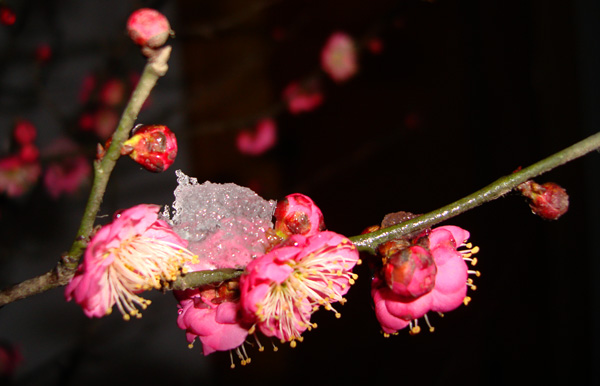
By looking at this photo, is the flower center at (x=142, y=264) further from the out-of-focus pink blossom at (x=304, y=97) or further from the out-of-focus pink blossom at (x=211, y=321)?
the out-of-focus pink blossom at (x=304, y=97)

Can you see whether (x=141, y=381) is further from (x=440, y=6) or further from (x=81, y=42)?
(x=440, y=6)

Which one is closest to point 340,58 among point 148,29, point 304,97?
point 304,97

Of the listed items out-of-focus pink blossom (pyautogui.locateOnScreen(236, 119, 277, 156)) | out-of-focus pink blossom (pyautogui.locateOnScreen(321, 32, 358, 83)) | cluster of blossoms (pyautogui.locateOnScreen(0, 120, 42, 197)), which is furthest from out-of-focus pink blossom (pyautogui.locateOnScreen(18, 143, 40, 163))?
out-of-focus pink blossom (pyautogui.locateOnScreen(321, 32, 358, 83))

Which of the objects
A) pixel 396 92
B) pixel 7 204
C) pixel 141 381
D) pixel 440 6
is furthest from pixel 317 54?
pixel 141 381

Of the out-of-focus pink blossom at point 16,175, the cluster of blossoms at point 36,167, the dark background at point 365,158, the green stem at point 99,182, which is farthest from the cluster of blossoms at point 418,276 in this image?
the out-of-focus pink blossom at point 16,175

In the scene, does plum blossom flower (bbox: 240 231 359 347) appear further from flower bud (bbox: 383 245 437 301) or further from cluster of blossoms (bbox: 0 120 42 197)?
cluster of blossoms (bbox: 0 120 42 197)

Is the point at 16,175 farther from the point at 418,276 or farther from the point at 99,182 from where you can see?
the point at 418,276
